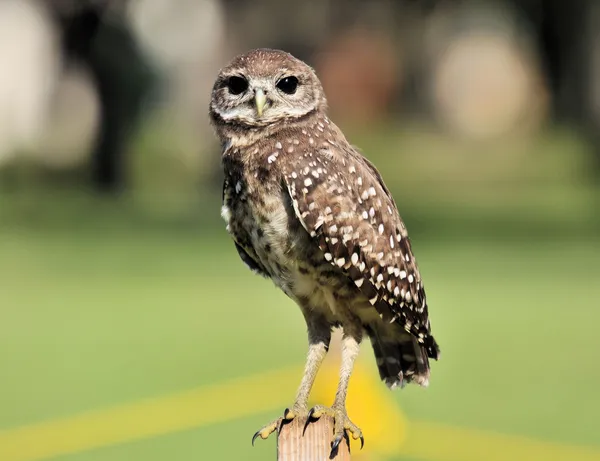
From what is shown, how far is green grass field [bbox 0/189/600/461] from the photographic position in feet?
35.8

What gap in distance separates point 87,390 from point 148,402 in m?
1.00

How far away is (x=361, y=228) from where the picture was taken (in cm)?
489

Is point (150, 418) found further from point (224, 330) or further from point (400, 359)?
point (400, 359)

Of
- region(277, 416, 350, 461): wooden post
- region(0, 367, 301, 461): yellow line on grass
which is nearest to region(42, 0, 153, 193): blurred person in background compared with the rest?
region(0, 367, 301, 461): yellow line on grass

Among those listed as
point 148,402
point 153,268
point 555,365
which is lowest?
point 148,402

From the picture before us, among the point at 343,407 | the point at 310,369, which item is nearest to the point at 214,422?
the point at 310,369

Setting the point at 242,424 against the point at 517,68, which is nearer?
the point at 242,424

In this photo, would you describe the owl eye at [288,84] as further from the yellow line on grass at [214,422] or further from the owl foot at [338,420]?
the yellow line on grass at [214,422]

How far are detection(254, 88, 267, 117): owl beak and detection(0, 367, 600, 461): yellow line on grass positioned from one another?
5.12 metres

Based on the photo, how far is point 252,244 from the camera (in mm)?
4988

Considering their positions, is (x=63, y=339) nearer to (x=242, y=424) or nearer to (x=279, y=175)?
(x=242, y=424)

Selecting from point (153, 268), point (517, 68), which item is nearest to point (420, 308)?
point (153, 268)

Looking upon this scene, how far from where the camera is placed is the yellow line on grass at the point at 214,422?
961cm

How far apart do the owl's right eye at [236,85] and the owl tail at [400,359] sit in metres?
1.18
